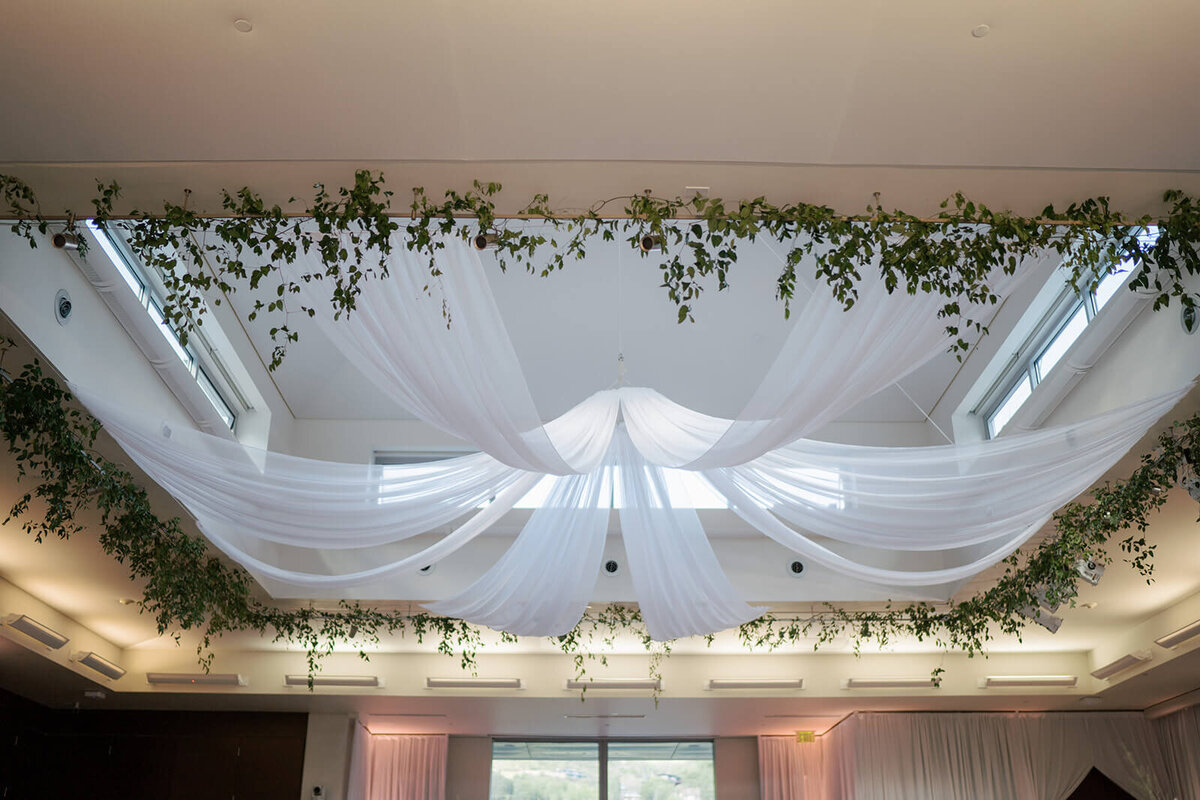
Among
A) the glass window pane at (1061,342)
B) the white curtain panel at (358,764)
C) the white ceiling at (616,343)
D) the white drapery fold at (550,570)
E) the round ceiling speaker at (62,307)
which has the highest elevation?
the white ceiling at (616,343)

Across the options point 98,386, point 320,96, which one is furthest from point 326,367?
point 320,96

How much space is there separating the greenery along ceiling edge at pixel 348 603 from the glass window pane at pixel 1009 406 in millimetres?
1035

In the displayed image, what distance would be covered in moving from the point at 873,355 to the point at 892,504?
1169 mm

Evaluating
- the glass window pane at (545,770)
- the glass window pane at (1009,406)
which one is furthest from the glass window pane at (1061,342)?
the glass window pane at (545,770)

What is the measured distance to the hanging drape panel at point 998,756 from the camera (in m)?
9.85

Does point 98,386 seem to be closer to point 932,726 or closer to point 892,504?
point 892,504

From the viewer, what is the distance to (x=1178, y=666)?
336 inches

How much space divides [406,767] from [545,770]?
4.69 feet

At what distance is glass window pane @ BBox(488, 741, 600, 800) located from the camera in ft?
36.5

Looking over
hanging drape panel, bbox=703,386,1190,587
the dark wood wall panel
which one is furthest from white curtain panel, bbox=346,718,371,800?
hanging drape panel, bbox=703,386,1190,587

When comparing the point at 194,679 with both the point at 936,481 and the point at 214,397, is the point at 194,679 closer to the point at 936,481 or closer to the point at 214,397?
the point at 214,397

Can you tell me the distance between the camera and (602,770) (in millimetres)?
11180

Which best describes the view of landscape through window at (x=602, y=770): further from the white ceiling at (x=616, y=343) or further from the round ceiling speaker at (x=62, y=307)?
the round ceiling speaker at (x=62, y=307)

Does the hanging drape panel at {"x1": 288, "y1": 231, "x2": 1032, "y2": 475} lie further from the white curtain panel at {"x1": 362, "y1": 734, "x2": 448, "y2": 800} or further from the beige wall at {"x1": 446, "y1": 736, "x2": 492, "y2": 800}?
the beige wall at {"x1": 446, "y1": 736, "x2": 492, "y2": 800}
